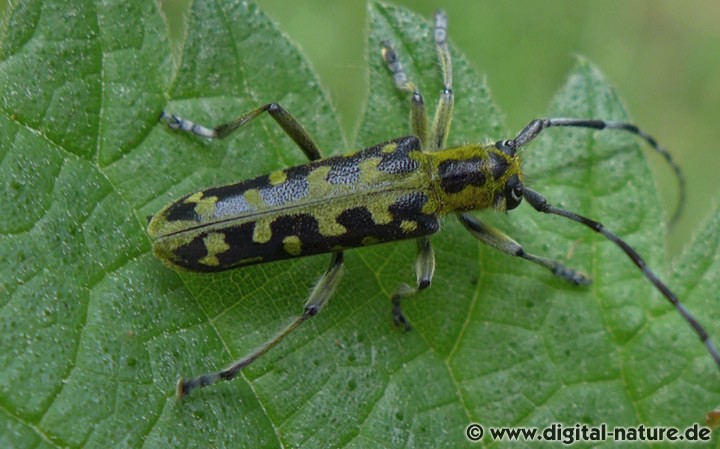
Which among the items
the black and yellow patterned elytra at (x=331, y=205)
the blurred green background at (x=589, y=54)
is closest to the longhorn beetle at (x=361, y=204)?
the black and yellow patterned elytra at (x=331, y=205)

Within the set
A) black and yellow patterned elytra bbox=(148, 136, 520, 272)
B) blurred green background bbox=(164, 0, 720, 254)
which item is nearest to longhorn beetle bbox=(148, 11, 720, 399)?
black and yellow patterned elytra bbox=(148, 136, 520, 272)

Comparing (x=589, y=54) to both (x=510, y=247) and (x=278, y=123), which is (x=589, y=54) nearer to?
(x=510, y=247)

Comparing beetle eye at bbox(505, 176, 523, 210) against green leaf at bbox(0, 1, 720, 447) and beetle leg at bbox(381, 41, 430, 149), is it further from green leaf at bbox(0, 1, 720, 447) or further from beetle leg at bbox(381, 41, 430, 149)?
beetle leg at bbox(381, 41, 430, 149)

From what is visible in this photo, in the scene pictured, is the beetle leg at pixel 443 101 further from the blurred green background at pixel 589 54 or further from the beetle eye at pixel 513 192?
the blurred green background at pixel 589 54

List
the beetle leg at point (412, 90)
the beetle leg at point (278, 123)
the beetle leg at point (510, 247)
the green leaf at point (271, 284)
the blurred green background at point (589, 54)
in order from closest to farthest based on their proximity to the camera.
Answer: the green leaf at point (271, 284)
the beetle leg at point (278, 123)
the beetle leg at point (510, 247)
the beetle leg at point (412, 90)
the blurred green background at point (589, 54)

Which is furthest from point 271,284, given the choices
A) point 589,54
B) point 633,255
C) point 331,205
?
point 589,54

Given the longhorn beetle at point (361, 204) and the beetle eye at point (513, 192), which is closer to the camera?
the longhorn beetle at point (361, 204)

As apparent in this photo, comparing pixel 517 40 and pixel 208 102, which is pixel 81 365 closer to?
pixel 208 102

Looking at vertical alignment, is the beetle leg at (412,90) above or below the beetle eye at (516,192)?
above
